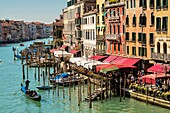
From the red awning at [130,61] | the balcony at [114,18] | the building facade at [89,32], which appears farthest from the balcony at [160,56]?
the building facade at [89,32]

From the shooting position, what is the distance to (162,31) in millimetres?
33375

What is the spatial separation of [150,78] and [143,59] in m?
8.27

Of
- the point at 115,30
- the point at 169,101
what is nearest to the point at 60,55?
the point at 115,30

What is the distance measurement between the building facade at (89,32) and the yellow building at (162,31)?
16.6m

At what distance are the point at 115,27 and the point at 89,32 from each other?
32.4 feet

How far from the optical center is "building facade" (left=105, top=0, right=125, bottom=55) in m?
41.6

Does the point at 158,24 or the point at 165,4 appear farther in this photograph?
the point at 158,24

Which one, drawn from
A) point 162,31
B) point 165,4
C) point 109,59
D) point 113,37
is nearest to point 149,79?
point 162,31

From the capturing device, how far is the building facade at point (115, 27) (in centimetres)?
4156

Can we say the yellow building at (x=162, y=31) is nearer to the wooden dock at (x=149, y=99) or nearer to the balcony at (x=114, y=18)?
the wooden dock at (x=149, y=99)

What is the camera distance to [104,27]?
154ft

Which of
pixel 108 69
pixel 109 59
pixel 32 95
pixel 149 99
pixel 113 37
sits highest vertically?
pixel 113 37

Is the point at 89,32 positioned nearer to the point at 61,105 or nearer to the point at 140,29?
the point at 140,29

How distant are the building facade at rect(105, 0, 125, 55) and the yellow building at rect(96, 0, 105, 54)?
130 cm
